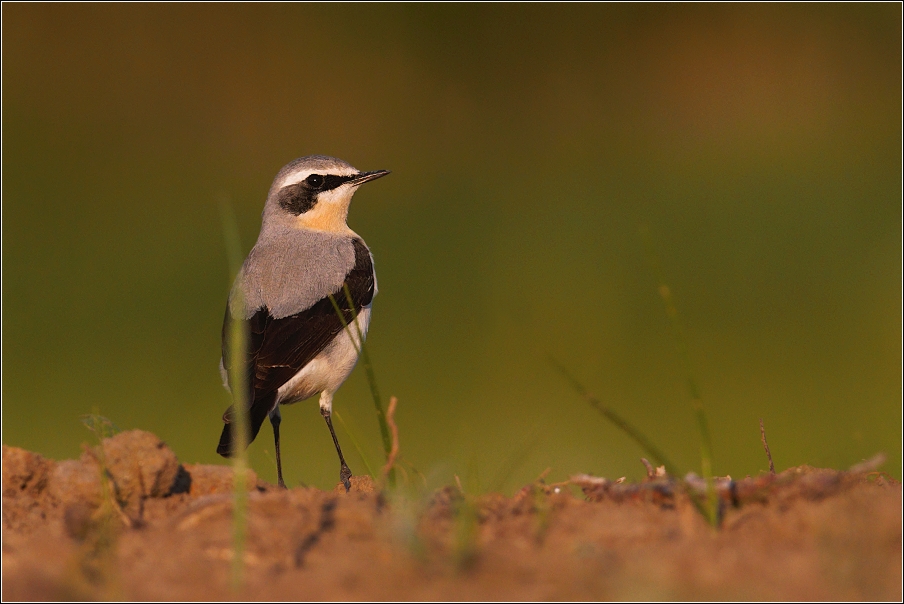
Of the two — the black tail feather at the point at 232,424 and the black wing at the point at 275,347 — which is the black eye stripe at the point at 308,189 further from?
the black tail feather at the point at 232,424

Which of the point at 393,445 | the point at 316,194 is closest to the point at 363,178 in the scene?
the point at 316,194

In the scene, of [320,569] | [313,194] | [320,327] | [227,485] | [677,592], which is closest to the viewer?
[677,592]

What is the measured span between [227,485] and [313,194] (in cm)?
377

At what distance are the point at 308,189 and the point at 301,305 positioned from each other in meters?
1.43

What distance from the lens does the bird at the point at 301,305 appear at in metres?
6.15

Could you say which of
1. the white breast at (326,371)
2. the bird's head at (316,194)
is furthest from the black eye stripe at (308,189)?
the white breast at (326,371)

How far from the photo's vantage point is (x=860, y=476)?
3859mm

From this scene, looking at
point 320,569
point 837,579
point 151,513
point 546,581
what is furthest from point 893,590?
point 151,513

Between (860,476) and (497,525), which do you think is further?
(860,476)

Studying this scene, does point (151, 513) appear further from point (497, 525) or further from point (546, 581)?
point (546, 581)

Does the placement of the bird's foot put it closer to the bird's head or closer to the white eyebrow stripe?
the bird's head

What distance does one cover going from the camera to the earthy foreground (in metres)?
2.58

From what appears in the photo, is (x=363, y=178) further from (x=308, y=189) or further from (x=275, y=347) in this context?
(x=275, y=347)

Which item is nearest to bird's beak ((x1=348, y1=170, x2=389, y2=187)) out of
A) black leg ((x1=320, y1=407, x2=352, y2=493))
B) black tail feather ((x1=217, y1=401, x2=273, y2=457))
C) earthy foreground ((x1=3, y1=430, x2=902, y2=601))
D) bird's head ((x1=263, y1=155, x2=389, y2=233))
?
bird's head ((x1=263, y1=155, x2=389, y2=233))
